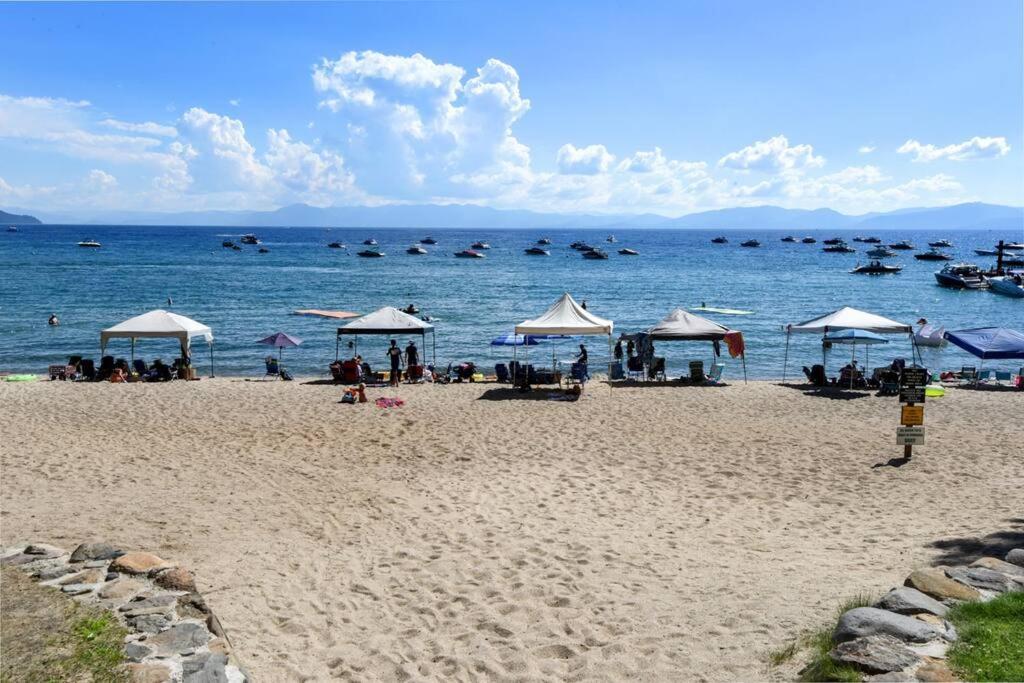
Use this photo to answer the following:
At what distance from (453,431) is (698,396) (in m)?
7.49

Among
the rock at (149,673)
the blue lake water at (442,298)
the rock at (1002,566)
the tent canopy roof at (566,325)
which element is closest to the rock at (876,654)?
the rock at (1002,566)

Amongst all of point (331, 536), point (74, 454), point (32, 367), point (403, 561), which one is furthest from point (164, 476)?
point (32, 367)

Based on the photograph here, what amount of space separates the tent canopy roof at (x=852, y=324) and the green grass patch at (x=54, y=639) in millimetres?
18876

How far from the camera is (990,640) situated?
519 cm

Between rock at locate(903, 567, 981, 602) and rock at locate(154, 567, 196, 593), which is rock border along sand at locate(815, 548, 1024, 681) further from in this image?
rock at locate(154, 567, 196, 593)

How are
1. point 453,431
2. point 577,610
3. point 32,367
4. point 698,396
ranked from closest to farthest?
point 577,610 < point 453,431 < point 698,396 < point 32,367

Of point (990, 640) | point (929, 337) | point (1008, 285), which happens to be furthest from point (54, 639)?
point (1008, 285)

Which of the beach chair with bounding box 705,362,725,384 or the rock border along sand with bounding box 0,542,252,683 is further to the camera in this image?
the beach chair with bounding box 705,362,725,384

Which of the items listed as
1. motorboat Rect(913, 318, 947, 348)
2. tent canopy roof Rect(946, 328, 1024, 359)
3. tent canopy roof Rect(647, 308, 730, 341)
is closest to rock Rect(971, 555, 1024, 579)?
tent canopy roof Rect(647, 308, 730, 341)

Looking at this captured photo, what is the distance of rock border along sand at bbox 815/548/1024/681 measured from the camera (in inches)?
193

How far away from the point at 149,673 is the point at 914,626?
5.46 metres

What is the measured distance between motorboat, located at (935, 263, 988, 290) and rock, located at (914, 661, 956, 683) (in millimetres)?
67929

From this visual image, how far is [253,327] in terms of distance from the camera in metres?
37.8

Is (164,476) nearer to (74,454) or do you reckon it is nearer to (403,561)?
(74,454)
